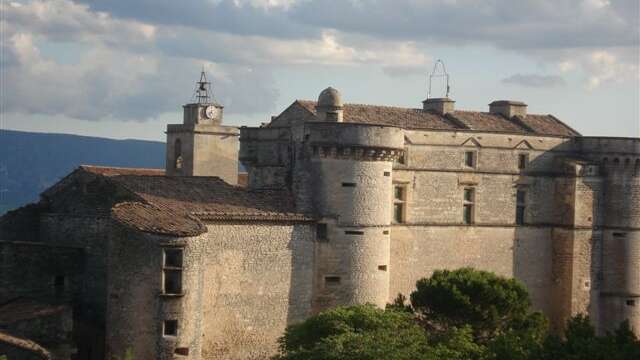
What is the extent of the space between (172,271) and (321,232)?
320 inches

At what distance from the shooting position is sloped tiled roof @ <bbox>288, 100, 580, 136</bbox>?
188 feet

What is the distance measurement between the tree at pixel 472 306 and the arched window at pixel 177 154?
18384 millimetres

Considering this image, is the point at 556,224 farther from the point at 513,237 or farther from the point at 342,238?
the point at 342,238

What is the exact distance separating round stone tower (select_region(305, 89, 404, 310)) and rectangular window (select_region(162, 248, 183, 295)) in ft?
25.0

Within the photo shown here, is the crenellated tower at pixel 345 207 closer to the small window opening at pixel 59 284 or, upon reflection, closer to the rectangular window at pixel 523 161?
the small window opening at pixel 59 284

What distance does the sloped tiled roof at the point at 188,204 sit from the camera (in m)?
45.5

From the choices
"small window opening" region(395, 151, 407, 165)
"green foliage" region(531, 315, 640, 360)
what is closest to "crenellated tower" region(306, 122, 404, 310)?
"small window opening" region(395, 151, 407, 165)

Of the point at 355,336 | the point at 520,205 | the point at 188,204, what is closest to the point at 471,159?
the point at 520,205

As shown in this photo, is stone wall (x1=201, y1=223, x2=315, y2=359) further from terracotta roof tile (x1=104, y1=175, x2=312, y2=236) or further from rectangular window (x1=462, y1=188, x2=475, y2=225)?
rectangular window (x1=462, y1=188, x2=475, y2=225)

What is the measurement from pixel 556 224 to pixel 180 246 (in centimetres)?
2331

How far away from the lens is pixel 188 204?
158ft

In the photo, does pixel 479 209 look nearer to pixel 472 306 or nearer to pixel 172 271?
pixel 472 306

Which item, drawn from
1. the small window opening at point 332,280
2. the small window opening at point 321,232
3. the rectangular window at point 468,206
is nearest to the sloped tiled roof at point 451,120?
the rectangular window at point 468,206

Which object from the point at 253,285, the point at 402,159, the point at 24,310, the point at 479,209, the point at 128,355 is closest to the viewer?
the point at 128,355
